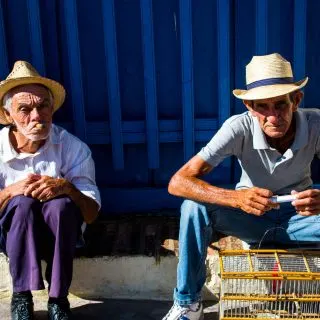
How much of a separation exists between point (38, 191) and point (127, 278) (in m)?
0.75

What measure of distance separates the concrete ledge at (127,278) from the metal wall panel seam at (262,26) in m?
1.22

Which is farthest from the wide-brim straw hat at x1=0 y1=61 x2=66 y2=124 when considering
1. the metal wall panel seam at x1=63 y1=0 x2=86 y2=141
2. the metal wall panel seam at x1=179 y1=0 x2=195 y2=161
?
the metal wall panel seam at x1=179 y1=0 x2=195 y2=161

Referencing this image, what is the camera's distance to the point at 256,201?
2633 mm

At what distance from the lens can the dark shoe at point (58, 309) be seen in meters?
2.81

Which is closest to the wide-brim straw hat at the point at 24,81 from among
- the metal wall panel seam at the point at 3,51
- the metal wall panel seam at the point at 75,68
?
the metal wall panel seam at the point at 75,68

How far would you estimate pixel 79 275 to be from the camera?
3.20m

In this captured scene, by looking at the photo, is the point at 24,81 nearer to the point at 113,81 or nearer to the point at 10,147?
the point at 10,147

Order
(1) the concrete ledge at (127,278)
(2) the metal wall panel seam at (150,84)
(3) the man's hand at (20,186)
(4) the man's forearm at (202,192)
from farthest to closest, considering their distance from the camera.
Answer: (2) the metal wall panel seam at (150,84)
(1) the concrete ledge at (127,278)
(3) the man's hand at (20,186)
(4) the man's forearm at (202,192)

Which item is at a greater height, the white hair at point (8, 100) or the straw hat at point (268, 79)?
the straw hat at point (268, 79)

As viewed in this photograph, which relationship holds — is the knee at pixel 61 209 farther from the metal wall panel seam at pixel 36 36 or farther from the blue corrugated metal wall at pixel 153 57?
the metal wall panel seam at pixel 36 36

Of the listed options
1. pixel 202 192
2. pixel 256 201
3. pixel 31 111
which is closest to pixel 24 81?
pixel 31 111

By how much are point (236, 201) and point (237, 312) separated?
56 cm

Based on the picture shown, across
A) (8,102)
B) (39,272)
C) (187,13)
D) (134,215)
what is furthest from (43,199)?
(187,13)

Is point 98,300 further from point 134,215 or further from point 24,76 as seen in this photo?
point 24,76
